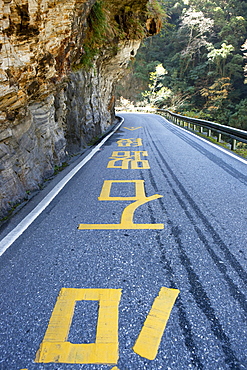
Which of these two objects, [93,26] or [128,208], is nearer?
[128,208]

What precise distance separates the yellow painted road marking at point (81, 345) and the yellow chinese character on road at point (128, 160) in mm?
4032

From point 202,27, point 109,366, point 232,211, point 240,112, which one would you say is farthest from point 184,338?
point 202,27

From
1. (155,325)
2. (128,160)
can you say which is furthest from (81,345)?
(128,160)

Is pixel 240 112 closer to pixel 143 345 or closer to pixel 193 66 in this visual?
pixel 193 66

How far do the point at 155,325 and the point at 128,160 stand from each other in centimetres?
516

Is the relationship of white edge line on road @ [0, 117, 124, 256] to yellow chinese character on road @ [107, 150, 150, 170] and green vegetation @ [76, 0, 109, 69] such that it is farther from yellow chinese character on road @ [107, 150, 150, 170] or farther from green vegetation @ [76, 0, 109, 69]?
green vegetation @ [76, 0, 109, 69]

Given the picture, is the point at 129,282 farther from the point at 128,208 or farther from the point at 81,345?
the point at 128,208

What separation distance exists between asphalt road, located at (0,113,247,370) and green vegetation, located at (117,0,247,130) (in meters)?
24.4

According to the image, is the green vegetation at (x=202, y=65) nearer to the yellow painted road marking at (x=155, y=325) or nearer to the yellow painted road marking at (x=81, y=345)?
the yellow painted road marking at (x=155, y=325)

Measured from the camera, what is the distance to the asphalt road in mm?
1573

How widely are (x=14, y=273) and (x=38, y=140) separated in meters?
3.49

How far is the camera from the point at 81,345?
1614 mm

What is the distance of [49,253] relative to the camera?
8.65 feet

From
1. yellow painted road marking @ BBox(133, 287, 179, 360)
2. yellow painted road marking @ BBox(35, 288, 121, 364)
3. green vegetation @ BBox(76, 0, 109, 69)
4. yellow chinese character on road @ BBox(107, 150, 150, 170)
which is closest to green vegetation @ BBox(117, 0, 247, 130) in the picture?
green vegetation @ BBox(76, 0, 109, 69)
